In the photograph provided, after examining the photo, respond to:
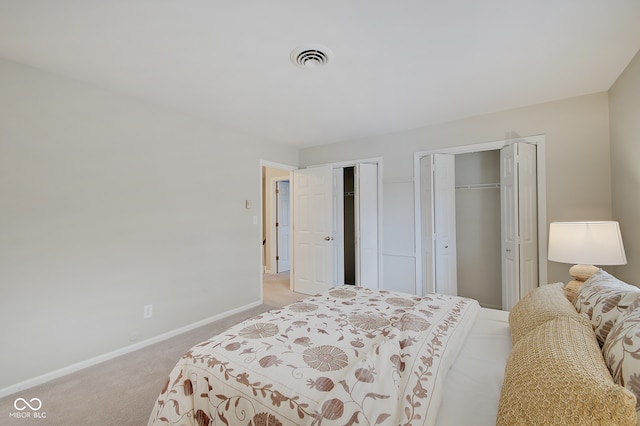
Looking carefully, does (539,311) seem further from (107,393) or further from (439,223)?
(107,393)

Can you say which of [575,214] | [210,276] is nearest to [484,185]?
[575,214]

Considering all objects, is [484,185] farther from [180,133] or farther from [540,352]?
[180,133]

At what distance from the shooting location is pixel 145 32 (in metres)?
1.71

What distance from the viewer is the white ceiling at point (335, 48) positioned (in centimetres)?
153

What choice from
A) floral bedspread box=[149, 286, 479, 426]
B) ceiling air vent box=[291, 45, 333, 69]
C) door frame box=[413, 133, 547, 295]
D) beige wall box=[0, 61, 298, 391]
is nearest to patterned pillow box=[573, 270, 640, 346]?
floral bedspread box=[149, 286, 479, 426]

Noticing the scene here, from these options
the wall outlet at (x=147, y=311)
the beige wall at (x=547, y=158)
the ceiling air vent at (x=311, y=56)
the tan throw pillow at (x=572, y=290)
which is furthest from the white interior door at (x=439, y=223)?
the wall outlet at (x=147, y=311)

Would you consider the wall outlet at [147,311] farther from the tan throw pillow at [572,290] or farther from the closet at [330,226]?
the tan throw pillow at [572,290]

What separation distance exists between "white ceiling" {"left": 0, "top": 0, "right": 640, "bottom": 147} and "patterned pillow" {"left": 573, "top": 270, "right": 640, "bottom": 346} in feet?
4.89

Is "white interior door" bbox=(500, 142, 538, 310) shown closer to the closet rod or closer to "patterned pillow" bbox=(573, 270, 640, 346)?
the closet rod

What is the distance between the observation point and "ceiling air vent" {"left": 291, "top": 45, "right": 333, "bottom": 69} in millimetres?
1874

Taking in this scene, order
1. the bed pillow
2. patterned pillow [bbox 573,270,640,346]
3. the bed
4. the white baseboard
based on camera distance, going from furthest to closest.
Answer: the white baseboard < the bed pillow < patterned pillow [bbox 573,270,640,346] < the bed

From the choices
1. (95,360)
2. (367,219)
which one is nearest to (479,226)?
(367,219)

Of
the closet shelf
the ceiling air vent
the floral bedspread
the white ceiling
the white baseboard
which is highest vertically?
the white ceiling

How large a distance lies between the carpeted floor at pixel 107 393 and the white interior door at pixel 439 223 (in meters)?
2.90
